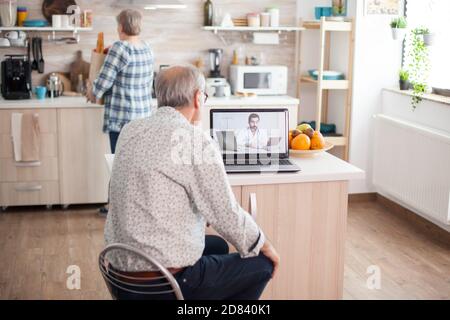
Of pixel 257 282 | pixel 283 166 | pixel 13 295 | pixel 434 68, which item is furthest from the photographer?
pixel 434 68

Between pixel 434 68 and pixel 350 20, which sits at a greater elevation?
pixel 350 20

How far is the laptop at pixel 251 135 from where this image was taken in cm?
285

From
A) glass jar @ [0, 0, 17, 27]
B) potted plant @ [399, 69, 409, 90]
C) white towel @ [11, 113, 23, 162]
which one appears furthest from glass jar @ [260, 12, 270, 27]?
white towel @ [11, 113, 23, 162]

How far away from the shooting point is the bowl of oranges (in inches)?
119

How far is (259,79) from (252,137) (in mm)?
2315

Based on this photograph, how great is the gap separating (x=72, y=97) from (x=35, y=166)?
2.02ft

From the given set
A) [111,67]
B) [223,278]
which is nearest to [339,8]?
[111,67]

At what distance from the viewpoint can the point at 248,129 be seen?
2871mm

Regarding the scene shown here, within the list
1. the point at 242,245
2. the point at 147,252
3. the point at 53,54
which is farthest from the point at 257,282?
the point at 53,54

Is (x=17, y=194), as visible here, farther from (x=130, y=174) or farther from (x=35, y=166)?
(x=130, y=174)

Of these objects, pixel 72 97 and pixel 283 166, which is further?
pixel 72 97

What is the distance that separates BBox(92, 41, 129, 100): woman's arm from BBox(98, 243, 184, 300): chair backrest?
84.8 inches

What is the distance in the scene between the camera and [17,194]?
15.5 feet

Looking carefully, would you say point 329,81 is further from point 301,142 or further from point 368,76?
point 301,142
